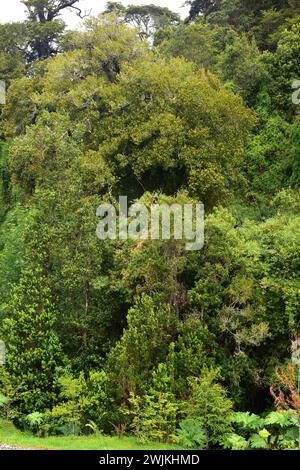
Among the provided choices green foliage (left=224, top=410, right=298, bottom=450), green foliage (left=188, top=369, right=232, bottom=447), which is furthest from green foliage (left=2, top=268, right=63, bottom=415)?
green foliage (left=224, top=410, right=298, bottom=450)

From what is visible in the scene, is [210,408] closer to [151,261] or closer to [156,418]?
[156,418]

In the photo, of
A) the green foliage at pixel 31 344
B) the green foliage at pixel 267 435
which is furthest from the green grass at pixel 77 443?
the green foliage at pixel 31 344

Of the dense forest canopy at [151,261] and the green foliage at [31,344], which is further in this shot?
the green foliage at [31,344]

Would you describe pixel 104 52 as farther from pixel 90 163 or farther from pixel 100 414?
pixel 100 414

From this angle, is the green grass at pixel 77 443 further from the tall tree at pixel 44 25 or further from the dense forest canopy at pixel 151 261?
the tall tree at pixel 44 25

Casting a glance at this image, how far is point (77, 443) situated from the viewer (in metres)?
12.4

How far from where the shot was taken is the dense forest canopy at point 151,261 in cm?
1408

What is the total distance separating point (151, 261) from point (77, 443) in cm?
466

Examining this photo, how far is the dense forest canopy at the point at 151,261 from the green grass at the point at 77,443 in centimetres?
49

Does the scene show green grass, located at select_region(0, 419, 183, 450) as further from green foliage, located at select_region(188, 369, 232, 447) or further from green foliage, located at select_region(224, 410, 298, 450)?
green foliage, located at select_region(224, 410, 298, 450)

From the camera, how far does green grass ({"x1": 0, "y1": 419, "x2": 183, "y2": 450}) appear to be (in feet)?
39.3

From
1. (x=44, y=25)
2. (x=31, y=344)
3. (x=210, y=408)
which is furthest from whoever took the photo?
(x=44, y=25)

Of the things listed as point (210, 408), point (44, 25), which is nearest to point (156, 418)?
point (210, 408)

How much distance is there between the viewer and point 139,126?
21391mm
